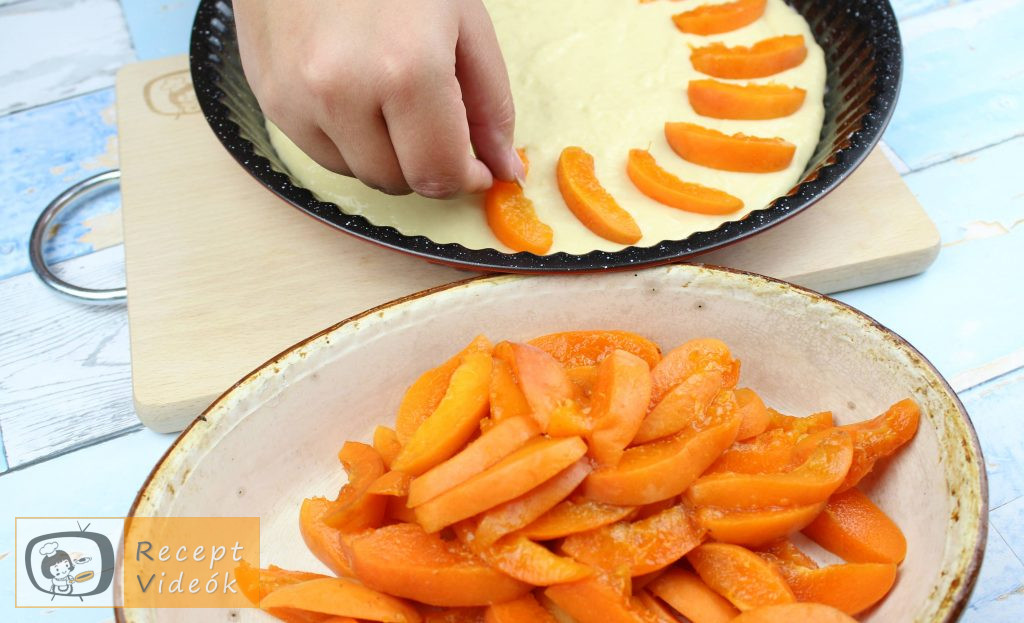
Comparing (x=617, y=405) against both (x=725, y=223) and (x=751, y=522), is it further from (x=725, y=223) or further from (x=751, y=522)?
(x=725, y=223)

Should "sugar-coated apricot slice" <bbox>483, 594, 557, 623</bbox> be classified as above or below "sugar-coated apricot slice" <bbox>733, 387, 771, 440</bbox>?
below

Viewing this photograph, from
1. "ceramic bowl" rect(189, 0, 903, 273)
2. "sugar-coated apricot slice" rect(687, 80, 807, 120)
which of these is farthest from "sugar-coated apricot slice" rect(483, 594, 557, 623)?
"sugar-coated apricot slice" rect(687, 80, 807, 120)

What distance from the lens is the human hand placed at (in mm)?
1178

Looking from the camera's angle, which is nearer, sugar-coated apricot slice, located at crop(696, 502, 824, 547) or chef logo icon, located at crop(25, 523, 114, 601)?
sugar-coated apricot slice, located at crop(696, 502, 824, 547)

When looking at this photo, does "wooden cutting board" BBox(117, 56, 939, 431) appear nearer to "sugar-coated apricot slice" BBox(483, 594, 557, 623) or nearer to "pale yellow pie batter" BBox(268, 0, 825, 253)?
"pale yellow pie batter" BBox(268, 0, 825, 253)

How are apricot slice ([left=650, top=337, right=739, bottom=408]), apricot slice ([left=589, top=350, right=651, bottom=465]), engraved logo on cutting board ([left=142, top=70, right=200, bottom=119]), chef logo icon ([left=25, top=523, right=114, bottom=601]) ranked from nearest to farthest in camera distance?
apricot slice ([left=589, top=350, right=651, bottom=465]) < apricot slice ([left=650, top=337, right=739, bottom=408]) < chef logo icon ([left=25, top=523, right=114, bottom=601]) < engraved logo on cutting board ([left=142, top=70, right=200, bottom=119])

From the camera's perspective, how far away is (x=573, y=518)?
0.98 metres

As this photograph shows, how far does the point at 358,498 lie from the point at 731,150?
971mm

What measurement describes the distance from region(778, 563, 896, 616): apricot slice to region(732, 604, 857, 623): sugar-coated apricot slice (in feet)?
0.23

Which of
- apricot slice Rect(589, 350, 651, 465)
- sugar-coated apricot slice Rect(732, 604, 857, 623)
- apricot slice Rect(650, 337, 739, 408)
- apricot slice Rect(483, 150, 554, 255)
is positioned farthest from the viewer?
apricot slice Rect(483, 150, 554, 255)

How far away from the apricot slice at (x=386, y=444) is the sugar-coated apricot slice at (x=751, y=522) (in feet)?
1.29

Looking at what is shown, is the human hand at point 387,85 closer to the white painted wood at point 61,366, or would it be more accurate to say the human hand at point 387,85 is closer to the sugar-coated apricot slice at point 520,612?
the white painted wood at point 61,366

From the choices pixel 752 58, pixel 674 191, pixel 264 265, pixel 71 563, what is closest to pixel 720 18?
pixel 752 58

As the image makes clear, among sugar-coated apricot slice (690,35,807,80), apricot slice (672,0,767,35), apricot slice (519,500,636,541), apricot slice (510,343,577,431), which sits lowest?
apricot slice (519,500,636,541)
